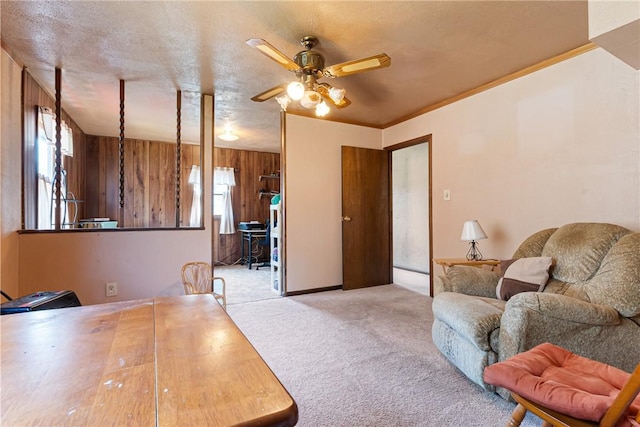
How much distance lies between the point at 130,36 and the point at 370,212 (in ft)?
10.9

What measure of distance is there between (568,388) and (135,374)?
1404mm

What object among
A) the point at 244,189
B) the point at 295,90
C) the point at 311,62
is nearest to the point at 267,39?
the point at 311,62

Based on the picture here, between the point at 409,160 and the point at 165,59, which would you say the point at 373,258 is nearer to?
the point at 409,160

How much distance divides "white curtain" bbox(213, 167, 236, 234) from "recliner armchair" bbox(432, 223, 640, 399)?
16.3 ft

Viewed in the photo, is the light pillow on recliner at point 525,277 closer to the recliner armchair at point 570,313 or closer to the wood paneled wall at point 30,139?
the recliner armchair at point 570,313

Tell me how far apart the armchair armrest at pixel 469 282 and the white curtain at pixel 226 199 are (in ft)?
15.9

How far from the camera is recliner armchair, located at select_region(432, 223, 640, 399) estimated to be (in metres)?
1.60

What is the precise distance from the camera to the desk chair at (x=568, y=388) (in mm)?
961

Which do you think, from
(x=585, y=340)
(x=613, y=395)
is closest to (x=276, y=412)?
(x=613, y=395)

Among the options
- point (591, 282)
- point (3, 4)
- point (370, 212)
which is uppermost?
point (3, 4)

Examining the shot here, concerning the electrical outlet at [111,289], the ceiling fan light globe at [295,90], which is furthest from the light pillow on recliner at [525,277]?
the electrical outlet at [111,289]

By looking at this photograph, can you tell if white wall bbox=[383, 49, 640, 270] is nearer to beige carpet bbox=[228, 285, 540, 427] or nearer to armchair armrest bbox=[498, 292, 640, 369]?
armchair armrest bbox=[498, 292, 640, 369]

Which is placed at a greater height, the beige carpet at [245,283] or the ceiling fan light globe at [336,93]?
the ceiling fan light globe at [336,93]

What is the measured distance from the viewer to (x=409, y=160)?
18.4 feet
